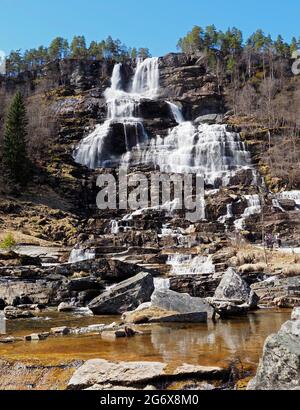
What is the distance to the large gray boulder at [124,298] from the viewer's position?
20953mm

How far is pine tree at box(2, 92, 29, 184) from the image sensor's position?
59375 mm

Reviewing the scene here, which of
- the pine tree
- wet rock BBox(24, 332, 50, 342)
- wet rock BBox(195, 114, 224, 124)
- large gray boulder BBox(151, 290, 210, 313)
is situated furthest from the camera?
wet rock BBox(195, 114, 224, 124)

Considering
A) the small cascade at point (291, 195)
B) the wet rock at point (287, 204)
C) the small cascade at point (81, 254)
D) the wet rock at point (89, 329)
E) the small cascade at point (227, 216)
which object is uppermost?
the small cascade at point (291, 195)

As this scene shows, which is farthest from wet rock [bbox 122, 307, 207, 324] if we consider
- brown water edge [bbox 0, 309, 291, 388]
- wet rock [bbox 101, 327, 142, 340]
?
wet rock [bbox 101, 327, 142, 340]

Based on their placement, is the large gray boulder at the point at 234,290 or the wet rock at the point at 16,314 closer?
the wet rock at the point at 16,314

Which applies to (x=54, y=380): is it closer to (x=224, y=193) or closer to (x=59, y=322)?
(x=59, y=322)

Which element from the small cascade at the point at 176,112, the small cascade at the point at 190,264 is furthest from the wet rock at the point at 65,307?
the small cascade at the point at 176,112

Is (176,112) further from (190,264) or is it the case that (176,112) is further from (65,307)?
(65,307)

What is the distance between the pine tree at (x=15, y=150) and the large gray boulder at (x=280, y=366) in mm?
54452

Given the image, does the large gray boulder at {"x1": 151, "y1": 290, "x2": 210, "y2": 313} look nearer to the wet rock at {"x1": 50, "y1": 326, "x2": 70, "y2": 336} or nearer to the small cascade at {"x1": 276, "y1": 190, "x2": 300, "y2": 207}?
the wet rock at {"x1": 50, "y1": 326, "x2": 70, "y2": 336}

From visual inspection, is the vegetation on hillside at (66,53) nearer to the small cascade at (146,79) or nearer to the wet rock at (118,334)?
the small cascade at (146,79)

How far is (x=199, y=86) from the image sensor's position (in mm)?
92500

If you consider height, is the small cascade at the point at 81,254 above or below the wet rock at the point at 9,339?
above

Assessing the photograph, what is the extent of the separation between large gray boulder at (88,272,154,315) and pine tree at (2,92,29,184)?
1607 inches
